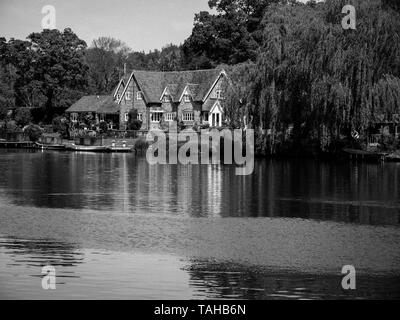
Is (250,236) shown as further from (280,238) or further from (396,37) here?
(396,37)

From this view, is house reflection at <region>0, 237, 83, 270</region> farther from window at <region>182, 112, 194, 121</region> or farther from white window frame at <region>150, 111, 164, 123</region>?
white window frame at <region>150, 111, 164, 123</region>

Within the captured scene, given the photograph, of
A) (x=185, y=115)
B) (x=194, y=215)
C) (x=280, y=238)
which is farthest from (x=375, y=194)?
(x=185, y=115)

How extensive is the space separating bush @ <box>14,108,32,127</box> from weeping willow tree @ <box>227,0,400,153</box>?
167 ft

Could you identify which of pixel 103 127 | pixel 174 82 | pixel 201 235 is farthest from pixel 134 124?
pixel 201 235

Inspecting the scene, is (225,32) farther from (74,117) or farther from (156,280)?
(156,280)

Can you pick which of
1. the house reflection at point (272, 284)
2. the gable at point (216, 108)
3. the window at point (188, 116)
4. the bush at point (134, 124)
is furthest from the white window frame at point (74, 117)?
the house reflection at point (272, 284)

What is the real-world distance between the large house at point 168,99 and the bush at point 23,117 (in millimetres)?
13049

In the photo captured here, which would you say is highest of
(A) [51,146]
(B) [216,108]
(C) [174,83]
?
(C) [174,83]

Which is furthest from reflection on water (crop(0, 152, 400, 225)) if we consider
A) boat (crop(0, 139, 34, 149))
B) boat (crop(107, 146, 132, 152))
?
boat (crop(0, 139, 34, 149))

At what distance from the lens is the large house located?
82062 millimetres

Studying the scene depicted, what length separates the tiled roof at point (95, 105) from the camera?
90.5m

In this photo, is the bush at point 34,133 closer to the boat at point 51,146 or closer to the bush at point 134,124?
the boat at point 51,146

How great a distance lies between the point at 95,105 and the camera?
9312cm

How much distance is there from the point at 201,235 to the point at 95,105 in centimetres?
7126
